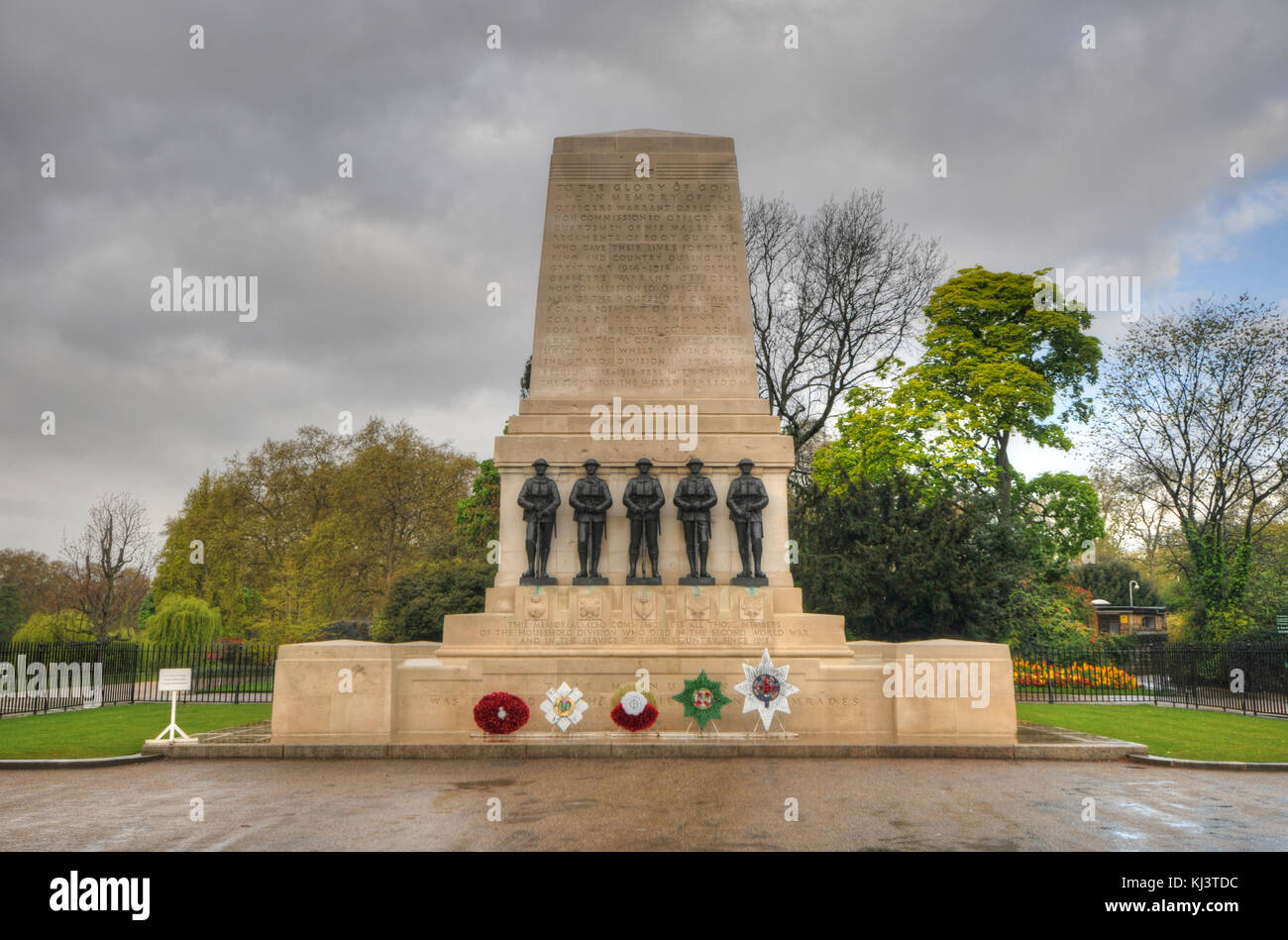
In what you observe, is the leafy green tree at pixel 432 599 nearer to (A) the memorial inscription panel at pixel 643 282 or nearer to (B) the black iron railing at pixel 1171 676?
(A) the memorial inscription panel at pixel 643 282

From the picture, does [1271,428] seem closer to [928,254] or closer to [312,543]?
[928,254]

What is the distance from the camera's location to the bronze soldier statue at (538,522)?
17734mm

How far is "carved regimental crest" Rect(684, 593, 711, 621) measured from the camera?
1725 cm

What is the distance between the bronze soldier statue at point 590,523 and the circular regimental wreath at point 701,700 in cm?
316

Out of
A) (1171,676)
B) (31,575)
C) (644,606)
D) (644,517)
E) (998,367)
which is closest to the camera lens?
(644,606)

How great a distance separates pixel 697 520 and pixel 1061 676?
57.6 feet

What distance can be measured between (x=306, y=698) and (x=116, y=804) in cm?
498

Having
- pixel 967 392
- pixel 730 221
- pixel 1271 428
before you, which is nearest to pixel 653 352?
pixel 730 221

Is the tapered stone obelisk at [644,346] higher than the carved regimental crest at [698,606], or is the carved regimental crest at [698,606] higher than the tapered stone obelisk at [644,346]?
the tapered stone obelisk at [644,346]

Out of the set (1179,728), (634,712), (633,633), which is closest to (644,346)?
(633,633)

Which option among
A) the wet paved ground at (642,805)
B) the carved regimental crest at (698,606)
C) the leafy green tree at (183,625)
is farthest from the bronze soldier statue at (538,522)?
the leafy green tree at (183,625)

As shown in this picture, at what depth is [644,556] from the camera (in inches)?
734

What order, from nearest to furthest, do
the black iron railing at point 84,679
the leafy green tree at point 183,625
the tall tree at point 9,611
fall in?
the black iron railing at point 84,679 → the leafy green tree at point 183,625 → the tall tree at point 9,611

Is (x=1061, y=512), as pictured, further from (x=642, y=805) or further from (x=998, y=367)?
(x=642, y=805)
